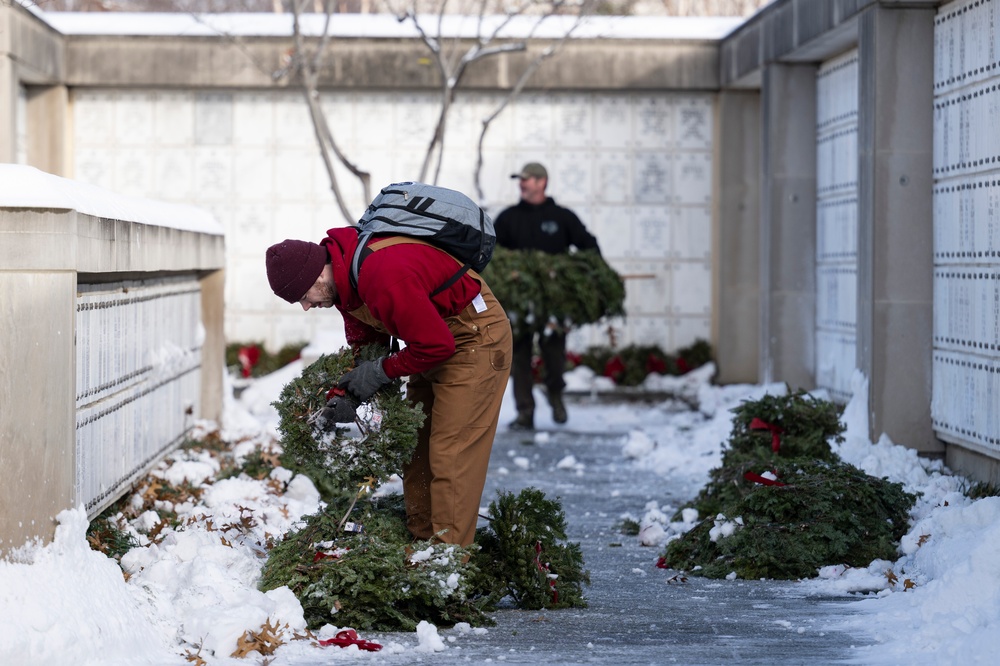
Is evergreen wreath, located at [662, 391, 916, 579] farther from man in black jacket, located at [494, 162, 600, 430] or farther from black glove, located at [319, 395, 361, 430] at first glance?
man in black jacket, located at [494, 162, 600, 430]

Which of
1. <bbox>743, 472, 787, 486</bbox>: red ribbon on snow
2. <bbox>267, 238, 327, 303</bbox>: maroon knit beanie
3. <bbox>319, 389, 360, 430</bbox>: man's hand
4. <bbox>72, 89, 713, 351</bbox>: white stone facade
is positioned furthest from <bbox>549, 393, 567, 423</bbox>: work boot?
<bbox>267, 238, 327, 303</bbox>: maroon knit beanie

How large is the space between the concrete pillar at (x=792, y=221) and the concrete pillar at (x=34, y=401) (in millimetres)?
9032

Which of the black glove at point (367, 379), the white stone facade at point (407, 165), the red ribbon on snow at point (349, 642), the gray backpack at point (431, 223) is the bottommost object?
the red ribbon on snow at point (349, 642)

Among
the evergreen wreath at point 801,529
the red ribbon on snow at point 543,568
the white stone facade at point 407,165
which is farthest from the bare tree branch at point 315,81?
the red ribbon on snow at point 543,568

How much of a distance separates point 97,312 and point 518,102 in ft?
33.7

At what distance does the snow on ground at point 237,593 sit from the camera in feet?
16.5

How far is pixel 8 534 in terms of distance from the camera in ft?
17.8

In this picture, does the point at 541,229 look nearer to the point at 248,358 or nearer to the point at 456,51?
the point at 456,51

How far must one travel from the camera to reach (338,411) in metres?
6.00

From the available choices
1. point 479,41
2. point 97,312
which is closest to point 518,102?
point 479,41

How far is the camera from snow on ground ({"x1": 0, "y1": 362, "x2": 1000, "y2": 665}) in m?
5.03

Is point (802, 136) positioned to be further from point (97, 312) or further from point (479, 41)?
point (97, 312)

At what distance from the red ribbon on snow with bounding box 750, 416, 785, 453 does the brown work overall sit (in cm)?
287

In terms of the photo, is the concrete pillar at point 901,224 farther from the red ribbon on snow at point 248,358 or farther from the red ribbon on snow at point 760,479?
the red ribbon on snow at point 248,358
